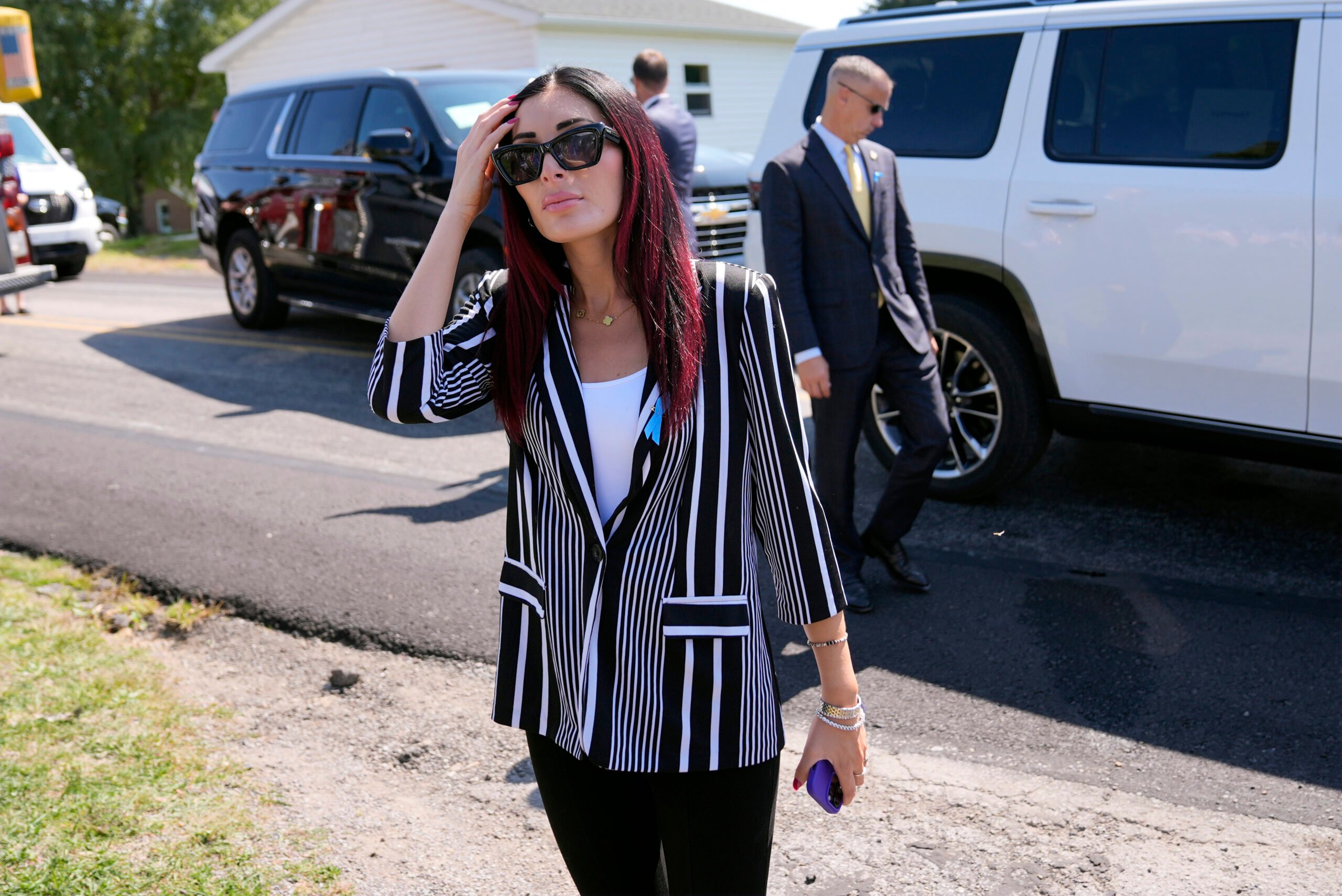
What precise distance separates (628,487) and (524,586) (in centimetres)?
26

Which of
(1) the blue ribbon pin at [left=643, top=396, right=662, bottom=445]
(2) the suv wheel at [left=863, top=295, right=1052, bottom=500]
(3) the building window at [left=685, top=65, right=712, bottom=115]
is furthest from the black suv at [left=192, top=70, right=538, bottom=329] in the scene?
(3) the building window at [left=685, top=65, right=712, bottom=115]

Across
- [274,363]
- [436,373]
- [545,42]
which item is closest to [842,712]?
[436,373]

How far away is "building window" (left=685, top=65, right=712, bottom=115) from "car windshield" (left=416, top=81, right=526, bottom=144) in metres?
16.1

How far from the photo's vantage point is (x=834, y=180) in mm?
4332

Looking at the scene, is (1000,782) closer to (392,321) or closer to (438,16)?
(392,321)

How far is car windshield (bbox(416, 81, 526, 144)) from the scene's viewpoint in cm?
884

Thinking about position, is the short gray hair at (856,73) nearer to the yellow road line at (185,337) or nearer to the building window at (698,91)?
the yellow road line at (185,337)

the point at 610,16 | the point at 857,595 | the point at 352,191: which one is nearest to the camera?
the point at 857,595

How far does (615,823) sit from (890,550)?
9.52 ft

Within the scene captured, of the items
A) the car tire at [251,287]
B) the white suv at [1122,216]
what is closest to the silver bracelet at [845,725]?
the white suv at [1122,216]

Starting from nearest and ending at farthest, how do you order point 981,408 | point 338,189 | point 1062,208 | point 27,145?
point 1062,208 → point 981,408 → point 338,189 → point 27,145

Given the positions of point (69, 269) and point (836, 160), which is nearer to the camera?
point (836, 160)

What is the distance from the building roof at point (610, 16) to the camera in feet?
71.5

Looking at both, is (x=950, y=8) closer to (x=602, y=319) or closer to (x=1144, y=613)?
(x=1144, y=613)
